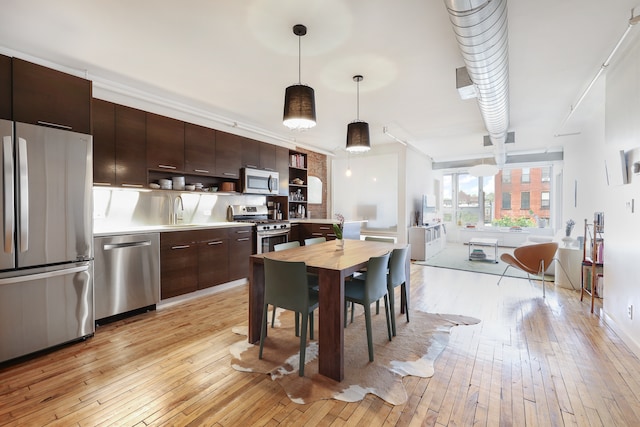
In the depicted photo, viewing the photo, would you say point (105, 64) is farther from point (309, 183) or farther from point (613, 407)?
point (613, 407)

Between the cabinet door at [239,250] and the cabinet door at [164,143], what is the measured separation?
48.3 inches

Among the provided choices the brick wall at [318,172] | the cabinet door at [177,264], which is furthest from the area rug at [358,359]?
the brick wall at [318,172]

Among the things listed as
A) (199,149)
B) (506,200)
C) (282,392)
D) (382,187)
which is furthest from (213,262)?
(506,200)

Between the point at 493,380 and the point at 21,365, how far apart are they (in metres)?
3.62

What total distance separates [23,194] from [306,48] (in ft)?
8.68

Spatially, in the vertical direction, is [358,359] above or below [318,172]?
below

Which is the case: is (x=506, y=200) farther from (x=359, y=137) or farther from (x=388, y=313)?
(x=388, y=313)

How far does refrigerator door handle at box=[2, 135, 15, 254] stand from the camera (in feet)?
7.31

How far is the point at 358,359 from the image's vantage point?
2346mm

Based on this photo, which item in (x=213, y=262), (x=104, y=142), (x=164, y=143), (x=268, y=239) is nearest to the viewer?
(x=104, y=142)

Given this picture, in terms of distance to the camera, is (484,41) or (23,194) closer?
(484,41)

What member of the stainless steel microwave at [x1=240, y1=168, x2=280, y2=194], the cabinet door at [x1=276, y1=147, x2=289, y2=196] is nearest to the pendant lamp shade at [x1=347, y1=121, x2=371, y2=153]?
the stainless steel microwave at [x1=240, y1=168, x2=280, y2=194]

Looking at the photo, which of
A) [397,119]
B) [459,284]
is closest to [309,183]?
[397,119]

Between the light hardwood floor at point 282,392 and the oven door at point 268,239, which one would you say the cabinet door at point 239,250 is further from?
the light hardwood floor at point 282,392
